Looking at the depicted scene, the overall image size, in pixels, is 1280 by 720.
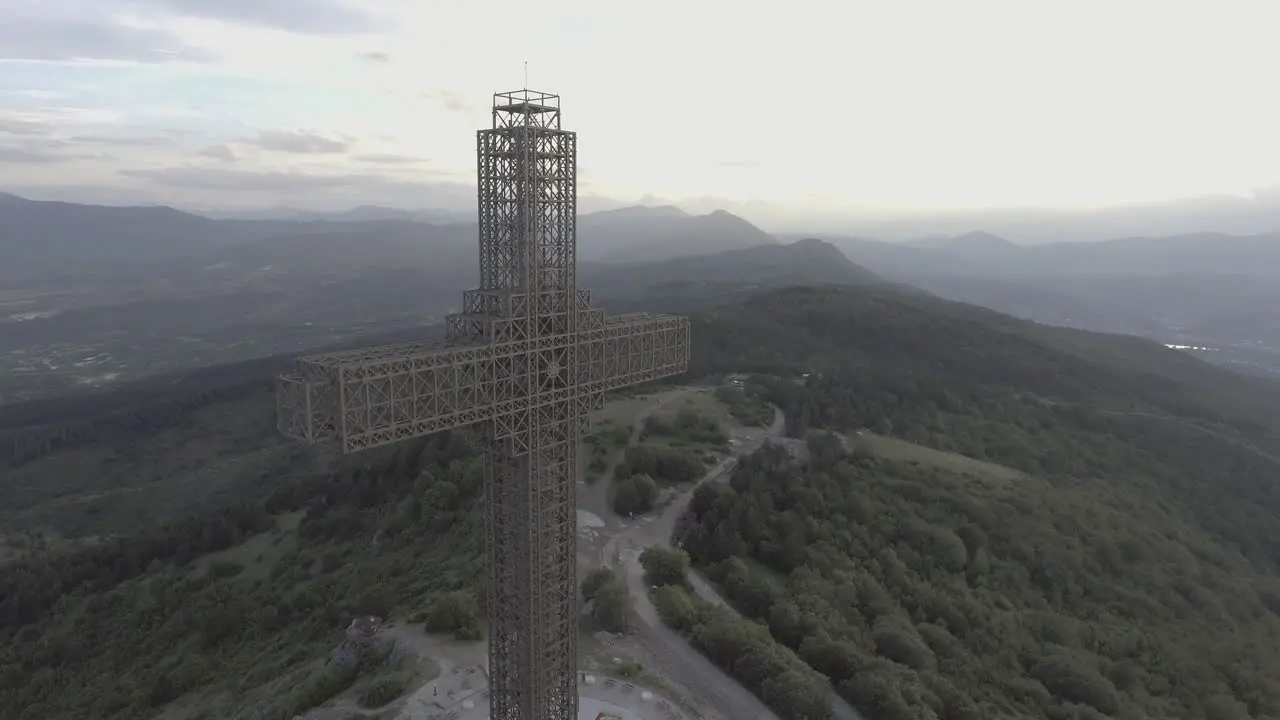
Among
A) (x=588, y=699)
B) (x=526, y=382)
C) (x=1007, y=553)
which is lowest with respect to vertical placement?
(x=1007, y=553)

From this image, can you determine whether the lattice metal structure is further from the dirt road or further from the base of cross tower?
the dirt road

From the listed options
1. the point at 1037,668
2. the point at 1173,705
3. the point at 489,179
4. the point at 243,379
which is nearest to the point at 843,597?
the point at 1037,668

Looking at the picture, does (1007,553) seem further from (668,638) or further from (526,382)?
(526,382)

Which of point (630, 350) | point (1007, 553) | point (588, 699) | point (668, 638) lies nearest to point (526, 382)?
point (630, 350)

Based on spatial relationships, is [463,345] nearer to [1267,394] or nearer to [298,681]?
[298,681]

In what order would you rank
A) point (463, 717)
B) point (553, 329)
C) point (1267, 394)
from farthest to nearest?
point (1267, 394) → point (463, 717) → point (553, 329)
